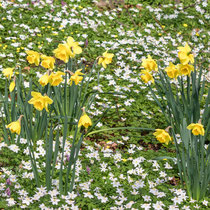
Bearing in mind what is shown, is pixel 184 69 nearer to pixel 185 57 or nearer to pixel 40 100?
pixel 185 57

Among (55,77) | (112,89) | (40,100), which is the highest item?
(55,77)

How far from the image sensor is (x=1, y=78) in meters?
4.38

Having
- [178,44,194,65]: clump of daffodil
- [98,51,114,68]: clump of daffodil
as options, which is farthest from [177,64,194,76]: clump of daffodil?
[98,51,114,68]: clump of daffodil

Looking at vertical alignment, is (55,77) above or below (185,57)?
below

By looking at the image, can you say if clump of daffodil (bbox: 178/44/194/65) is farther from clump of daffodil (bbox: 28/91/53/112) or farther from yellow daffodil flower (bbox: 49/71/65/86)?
clump of daffodil (bbox: 28/91/53/112)

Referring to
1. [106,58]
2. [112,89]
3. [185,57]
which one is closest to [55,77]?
[106,58]

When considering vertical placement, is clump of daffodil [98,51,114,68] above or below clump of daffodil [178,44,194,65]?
below

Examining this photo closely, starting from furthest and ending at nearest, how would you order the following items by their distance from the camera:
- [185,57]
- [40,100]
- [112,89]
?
[112,89], [185,57], [40,100]

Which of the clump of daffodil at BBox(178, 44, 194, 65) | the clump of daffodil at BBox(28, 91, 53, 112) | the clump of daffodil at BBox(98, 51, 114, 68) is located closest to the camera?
the clump of daffodil at BBox(28, 91, 53, 112)

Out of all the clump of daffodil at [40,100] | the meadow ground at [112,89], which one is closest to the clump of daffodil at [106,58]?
the meadow ground at [112,89]

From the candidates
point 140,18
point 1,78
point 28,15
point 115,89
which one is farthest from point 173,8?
point 1,78

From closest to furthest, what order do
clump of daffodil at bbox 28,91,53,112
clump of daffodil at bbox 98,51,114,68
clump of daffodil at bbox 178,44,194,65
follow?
clump of daffodil at bbox 28,91,53,112, clump of daffodil at bbox 178,44,194,65, clump of daffodil at bbox 98,51,114,68

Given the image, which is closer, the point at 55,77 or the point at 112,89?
the point at 55,77

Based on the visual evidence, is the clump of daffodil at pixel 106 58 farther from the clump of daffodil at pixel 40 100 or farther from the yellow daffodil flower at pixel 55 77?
the clump of daffodil at pixel 40 100
